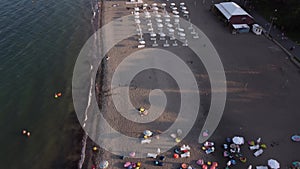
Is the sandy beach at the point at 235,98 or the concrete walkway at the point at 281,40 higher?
the concrete walkway at the point at 281,40

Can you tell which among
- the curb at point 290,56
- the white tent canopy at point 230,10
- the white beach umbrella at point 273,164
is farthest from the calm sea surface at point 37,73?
the curb at point 290,56

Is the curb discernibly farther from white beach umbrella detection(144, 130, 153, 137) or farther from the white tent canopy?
white beach umbrella detection(144, 130, 153, 137)

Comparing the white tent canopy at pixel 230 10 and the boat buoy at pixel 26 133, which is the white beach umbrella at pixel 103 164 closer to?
the boat buoy at pixel 26 133

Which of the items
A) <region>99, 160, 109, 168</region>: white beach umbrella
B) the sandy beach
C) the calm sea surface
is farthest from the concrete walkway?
the calm sea surface

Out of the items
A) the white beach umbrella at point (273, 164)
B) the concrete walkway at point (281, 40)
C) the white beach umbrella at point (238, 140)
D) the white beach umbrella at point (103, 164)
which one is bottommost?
the white beach umbrella at point (103, 164)

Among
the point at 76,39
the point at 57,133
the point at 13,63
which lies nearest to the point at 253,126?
the point at 57,133

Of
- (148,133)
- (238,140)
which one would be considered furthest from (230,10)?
(148,133)
